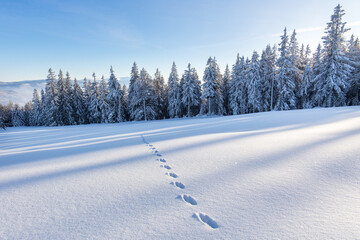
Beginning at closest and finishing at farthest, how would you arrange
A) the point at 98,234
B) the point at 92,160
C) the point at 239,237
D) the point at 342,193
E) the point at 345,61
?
the point at 239,237, the point at 98,234, the point at 342,193, the point at 92,160, the point at 345,61

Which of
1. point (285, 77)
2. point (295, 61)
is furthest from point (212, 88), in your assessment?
point (295, 61)

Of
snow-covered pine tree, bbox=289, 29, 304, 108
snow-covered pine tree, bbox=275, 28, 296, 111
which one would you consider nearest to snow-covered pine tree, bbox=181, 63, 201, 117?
snow-covered pine tree, bbox=275, 28, 296, 111

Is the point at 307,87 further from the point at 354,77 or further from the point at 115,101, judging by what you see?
the point at 115,101

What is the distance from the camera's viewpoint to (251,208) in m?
2.09

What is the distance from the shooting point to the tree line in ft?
70.9

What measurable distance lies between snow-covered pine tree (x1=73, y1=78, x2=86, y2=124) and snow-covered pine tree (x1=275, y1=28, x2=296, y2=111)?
119 ft

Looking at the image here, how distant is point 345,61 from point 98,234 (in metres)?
29.9

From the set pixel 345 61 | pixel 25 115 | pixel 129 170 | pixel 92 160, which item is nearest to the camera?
pixel 129 170

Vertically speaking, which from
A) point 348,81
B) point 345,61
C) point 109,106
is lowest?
point 109,106

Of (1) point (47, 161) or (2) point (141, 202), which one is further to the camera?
(1) point (47, 161)

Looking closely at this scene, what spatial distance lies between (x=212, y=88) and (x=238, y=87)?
4910 mm

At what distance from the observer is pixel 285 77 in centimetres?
2455

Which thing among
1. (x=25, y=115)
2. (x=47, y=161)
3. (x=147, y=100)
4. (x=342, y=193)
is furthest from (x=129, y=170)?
(x=25, y=115)

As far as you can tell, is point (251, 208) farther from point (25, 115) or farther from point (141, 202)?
point (25, 115)
